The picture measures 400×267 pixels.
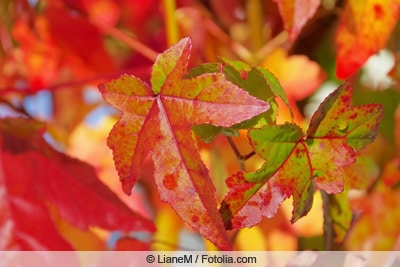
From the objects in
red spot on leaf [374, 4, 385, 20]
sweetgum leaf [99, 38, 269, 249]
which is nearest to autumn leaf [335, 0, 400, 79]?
red spot on leaf [374, 4, 385, 20]

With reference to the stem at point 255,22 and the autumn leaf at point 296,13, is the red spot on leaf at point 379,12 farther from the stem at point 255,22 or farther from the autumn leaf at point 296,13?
the stem at point 255,22

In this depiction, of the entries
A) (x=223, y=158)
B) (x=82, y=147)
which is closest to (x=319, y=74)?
(x=223, y=158)

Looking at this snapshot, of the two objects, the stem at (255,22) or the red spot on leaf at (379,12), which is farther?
the stem at (255,22)

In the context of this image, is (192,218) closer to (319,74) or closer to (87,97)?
(319,74)

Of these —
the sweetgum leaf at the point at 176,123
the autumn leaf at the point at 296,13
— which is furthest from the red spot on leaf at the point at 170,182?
the autumn leaf at the point at 296,13

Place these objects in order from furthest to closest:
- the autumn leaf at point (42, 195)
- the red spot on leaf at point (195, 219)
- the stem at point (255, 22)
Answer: the stem at point (255, 22) → the autumn leaf at point (42, 195) → the red spot on leaf at point (195, 219)

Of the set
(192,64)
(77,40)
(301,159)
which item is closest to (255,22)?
(192,64)

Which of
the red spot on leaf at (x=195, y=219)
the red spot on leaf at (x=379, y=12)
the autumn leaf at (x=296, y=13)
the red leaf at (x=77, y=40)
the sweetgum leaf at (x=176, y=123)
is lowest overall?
the red spot on leaf at (x=195, y=219)

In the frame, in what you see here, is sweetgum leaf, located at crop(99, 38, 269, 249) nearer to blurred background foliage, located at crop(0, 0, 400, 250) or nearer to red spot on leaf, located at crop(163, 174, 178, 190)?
red spot on leaf, located at crop(163, 174, 178, 190)
